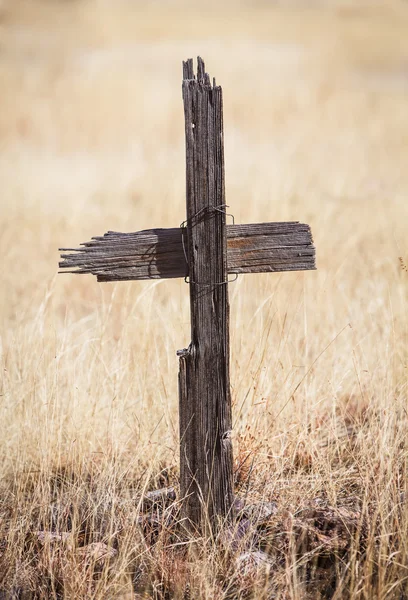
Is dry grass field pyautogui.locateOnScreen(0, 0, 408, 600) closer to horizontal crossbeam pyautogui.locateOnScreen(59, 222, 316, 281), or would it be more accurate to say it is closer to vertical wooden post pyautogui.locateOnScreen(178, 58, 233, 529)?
vertical wooden post pyautogui.locateOnScreen(178, 58, 233, 529)

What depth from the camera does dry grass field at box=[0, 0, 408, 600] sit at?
1961 mm

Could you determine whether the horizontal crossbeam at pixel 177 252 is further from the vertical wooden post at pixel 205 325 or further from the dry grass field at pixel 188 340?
the dry grass field at pixel 188 340

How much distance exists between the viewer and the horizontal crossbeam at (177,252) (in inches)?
76.5

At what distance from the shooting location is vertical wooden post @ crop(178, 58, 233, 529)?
1.87 metres

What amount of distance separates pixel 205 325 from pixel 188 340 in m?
1.56

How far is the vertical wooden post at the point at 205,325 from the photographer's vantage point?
187 cm

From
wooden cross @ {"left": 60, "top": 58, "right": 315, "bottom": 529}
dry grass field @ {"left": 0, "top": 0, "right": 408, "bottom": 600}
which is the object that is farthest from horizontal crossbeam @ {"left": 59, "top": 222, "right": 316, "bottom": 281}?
dry grass field @ {"left": 0, "top": 0, "right": 408, "bottom": 600}

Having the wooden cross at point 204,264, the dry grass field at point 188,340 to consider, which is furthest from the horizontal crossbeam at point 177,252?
the dry grass field at point 188,340

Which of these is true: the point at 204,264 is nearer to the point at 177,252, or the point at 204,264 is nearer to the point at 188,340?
the point at 177,252

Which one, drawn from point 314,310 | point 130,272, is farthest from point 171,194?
point 130,272

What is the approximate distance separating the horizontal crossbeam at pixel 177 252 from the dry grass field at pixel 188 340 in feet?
2.25

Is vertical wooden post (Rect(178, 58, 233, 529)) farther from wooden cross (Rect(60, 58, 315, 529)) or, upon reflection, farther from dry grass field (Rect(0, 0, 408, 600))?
dry grass field (Rect(0, 0, 408, 600))

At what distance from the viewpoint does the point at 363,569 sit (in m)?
1.78

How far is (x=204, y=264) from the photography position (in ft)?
6.30
